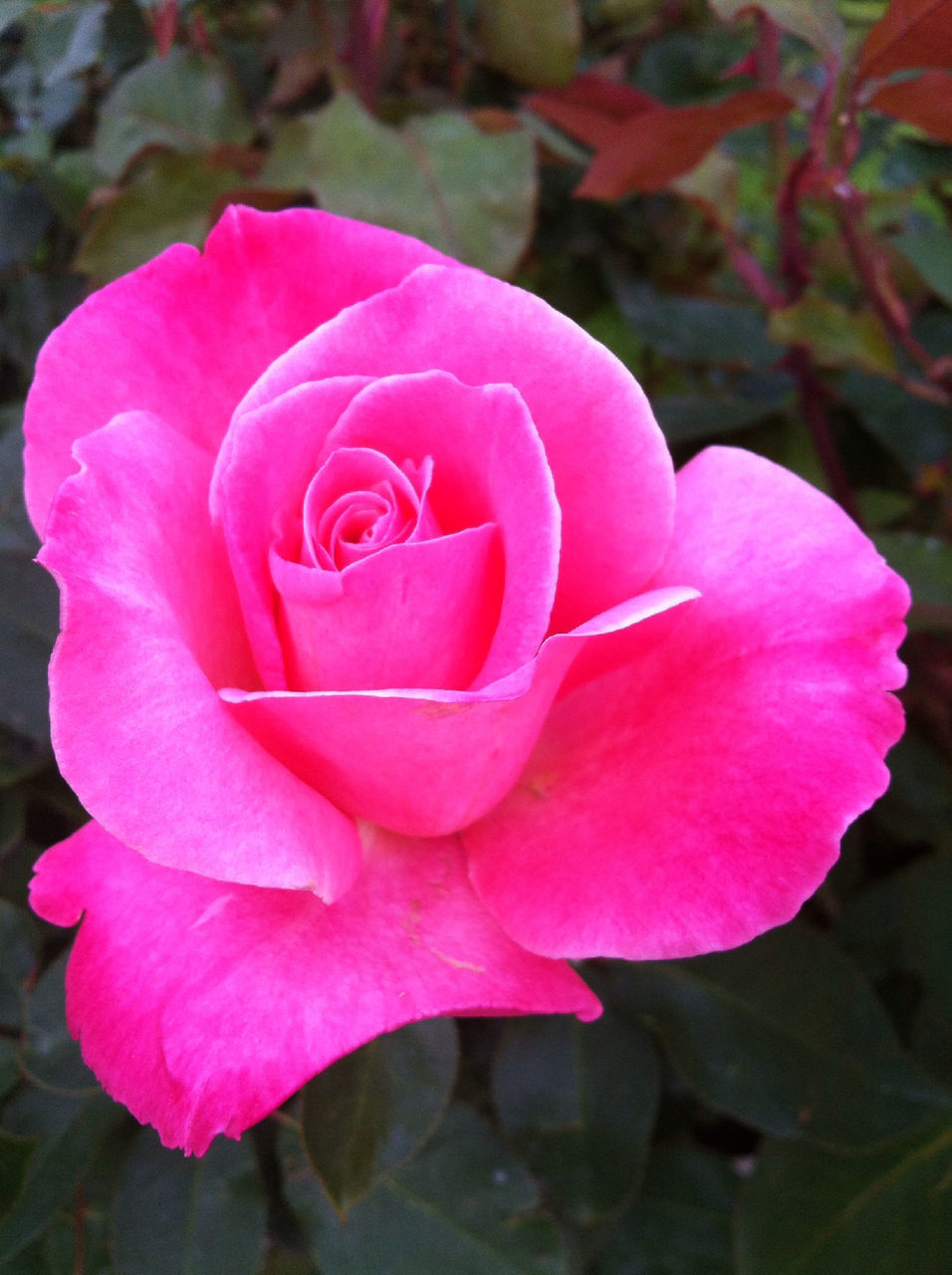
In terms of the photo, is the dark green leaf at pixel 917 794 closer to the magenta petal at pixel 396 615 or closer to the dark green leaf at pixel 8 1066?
the magenta petal at pixel 396 615

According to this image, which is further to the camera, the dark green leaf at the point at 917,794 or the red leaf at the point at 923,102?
the dark green leaf at the point at 917,794

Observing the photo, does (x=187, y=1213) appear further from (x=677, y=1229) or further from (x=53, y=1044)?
(x=677, y=1229)

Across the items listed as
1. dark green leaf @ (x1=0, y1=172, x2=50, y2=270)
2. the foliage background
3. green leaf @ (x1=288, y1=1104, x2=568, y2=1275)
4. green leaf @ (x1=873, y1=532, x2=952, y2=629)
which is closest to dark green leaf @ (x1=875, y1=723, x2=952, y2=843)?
the foliage background

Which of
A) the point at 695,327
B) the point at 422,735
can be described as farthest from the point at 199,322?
the point at 695,327

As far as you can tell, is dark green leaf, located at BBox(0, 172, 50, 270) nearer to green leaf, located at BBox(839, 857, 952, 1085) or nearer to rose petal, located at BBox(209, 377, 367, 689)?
Result: rose petal, located at BBox(209, 377, 367, 689)

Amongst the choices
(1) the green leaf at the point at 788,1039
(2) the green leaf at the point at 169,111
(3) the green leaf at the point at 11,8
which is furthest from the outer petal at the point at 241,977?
(2) the green leaf at the point at 169,111
